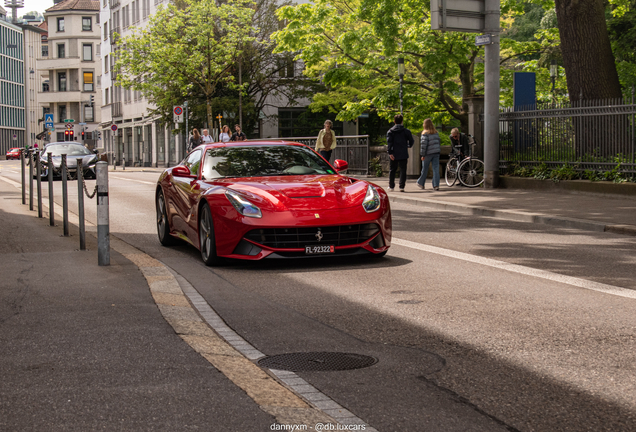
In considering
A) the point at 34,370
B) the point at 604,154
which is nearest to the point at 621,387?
the point at 34,370

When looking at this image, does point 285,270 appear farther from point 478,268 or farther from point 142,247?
point 142,247

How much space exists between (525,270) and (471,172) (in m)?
13.5

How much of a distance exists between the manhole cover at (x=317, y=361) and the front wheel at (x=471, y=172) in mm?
17081

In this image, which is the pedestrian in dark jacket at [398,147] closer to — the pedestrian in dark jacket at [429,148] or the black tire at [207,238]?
the pedestrian in dark jacket at [429,148]

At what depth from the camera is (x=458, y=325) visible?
19.5 ft

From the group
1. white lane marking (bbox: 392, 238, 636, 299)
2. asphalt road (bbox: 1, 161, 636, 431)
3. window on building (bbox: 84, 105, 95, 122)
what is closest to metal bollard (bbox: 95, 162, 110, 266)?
asphalt road (bbox: 1, 161, 636, 431)

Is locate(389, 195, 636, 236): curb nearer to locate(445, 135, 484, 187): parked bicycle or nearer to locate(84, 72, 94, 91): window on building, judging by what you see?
locate(445, 135, 484, 187): parked bicycle

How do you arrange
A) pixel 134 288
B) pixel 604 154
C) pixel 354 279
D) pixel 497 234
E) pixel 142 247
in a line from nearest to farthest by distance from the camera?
pixel 134 288 → pixel 354 279 → pixel 142 247 → pixel 497 234 → pixel 604 154

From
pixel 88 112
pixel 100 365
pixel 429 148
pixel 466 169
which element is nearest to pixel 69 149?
pixel 429 148

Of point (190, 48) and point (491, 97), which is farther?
point (190, 48)

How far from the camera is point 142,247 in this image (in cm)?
1102

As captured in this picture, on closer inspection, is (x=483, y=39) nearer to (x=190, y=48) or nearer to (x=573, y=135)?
(x=573, y=135)

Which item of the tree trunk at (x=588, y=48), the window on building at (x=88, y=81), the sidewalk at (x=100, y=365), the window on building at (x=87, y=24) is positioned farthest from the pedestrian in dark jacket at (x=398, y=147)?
the window on building at (x=87, y=24)

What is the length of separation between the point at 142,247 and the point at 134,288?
12.6 feet
